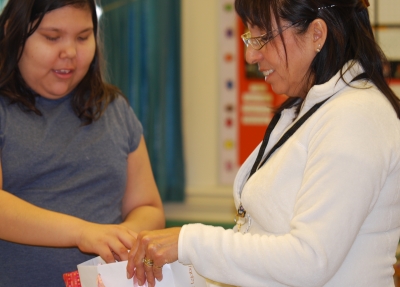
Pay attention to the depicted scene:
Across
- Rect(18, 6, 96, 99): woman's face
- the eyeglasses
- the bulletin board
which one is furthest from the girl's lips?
the bulletin board

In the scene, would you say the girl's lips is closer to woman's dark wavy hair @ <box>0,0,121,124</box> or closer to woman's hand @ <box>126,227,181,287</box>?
woman's dark wavy hair @ <box>0,0,121,124</box>

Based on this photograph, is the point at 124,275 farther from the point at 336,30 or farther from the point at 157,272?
the point at 336,30

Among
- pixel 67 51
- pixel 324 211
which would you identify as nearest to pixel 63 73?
pixel 67 51

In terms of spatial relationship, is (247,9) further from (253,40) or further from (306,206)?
(306,206)

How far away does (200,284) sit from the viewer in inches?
50.8

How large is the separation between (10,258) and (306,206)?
2.70 ft

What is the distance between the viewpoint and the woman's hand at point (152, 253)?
46.4 inches

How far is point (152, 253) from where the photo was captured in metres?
1.20

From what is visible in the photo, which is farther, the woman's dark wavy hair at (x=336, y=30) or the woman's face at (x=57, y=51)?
the woman's face at (x=57, y=51)

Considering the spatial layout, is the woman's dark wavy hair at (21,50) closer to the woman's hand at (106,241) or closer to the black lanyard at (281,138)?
the woman's hand at (106,241)

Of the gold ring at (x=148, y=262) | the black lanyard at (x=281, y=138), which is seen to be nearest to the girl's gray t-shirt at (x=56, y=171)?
the gold ring at (x=148, y=262)

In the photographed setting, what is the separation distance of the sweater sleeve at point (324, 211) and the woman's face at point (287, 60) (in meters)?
0.16

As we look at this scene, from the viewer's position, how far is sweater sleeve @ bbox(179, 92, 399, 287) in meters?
1.01

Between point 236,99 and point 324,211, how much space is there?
9.02 ft
